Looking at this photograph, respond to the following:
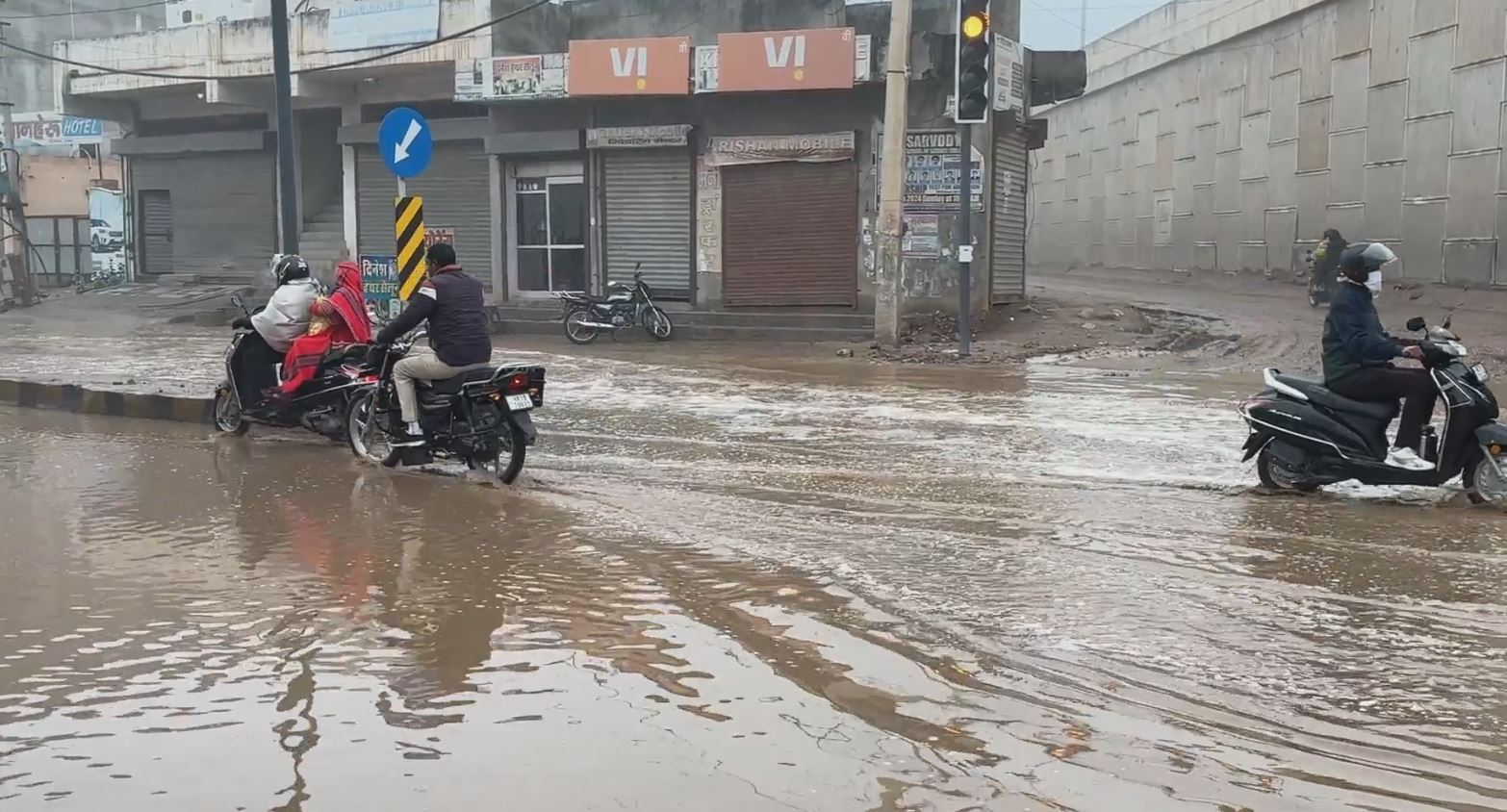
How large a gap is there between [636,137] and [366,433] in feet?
40.9

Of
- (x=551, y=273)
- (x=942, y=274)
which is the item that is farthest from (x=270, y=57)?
(x=942, y=274)

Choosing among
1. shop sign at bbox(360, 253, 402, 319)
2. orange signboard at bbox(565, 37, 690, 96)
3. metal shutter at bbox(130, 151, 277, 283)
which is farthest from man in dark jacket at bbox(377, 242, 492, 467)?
metal shutter at bbox(130, 151, 277, 283)

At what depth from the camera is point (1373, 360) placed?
7.14 metres

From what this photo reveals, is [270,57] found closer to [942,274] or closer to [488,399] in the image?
[942,274]

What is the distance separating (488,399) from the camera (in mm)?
8109

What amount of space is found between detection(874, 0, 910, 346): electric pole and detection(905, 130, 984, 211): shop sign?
184cm

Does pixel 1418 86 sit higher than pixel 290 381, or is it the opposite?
pixel 1418 86

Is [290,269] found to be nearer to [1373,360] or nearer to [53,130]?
[1373,360]

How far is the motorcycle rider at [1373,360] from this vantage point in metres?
7.12

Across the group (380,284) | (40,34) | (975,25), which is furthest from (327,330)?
(40,34)

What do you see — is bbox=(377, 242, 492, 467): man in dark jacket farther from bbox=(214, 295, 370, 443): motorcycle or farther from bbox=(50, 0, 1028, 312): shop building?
bbox=(50, 0, 1028, 312): shop building

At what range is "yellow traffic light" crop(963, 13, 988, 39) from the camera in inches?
572

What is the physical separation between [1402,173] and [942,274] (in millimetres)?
8230

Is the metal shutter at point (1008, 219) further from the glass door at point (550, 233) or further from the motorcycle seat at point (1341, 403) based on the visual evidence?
the motorcycle seat at point (1341, 403)
